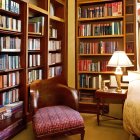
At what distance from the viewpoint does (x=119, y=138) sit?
9.06 ft

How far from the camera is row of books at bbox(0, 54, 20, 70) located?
106 inches

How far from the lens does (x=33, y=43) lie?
3.33 m

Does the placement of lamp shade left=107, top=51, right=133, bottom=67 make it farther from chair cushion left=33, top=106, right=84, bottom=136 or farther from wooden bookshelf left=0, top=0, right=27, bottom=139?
wooden bookshelf left=0, top=0, right=27, bottom=139

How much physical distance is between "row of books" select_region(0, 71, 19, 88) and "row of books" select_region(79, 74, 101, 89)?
1449 mm

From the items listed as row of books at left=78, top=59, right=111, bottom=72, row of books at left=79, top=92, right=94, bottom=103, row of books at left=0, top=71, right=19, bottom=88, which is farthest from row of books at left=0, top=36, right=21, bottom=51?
row of books at left=79, top=92, right=94, bottom=103

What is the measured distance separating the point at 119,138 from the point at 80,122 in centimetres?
71

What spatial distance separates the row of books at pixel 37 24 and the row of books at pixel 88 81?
1209 mm

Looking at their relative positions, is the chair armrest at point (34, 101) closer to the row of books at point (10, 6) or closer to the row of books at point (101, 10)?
the row of books at point (10, 6)

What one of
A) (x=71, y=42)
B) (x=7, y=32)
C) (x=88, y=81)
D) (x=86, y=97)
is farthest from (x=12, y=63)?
(x=86, y=97)

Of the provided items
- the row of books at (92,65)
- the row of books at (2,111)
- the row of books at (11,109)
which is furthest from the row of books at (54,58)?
the row of books at (2,111)

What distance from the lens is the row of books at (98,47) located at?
12.6ft

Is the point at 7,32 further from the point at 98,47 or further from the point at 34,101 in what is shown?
the point at 98,47

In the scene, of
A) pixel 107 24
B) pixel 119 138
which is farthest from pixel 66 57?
pixel 119 138

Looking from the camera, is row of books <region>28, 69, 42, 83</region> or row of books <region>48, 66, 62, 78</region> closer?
row of books <region>28, 69, 42, 83</region>
